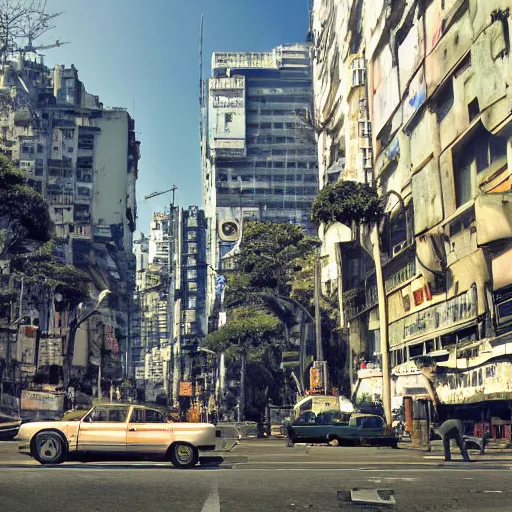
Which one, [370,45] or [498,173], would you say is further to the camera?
[370,45]

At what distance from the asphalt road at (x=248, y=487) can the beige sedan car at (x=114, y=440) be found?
505mm

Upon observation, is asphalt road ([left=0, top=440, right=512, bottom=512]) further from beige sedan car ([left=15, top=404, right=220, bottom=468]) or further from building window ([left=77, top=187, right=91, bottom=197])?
building window ([left=77, top=187, right=91, bottom=197])

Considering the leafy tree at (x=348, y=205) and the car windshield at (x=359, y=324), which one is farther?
the leafy tree at (x=348, y=205)

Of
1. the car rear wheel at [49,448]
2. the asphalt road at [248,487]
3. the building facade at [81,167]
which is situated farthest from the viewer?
the building facade at [81,167]

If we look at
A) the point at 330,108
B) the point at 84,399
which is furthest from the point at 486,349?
the point at 84,399

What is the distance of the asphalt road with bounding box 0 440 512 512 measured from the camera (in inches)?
423

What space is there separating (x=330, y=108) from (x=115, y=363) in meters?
90.5

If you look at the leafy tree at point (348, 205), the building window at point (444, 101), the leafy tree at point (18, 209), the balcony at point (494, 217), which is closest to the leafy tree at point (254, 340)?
the leafy tree at point (348, 205)

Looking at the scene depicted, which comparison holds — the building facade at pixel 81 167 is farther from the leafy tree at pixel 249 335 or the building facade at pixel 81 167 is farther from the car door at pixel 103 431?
the car door at pixel 103 431

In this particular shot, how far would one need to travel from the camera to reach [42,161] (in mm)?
164375

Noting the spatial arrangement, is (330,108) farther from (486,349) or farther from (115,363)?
(115,363)

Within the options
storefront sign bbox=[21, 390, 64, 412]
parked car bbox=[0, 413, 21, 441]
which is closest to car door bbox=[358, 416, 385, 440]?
parked car bbox=[0, 413, 21, 441]

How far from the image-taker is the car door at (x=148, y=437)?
18.5m

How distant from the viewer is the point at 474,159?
36.6 meters
